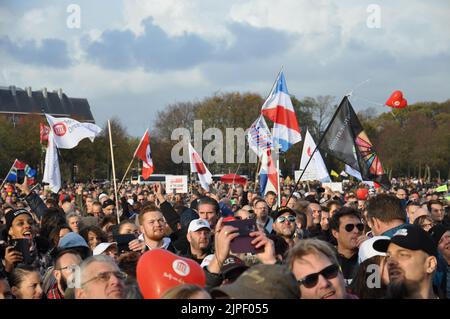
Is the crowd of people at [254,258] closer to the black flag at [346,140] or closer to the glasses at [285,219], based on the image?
the glasses at [285,219]

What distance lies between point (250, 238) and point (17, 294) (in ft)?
6.37

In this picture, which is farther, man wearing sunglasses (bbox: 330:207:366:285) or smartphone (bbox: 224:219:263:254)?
man wearing sunglasses (bbox: 330:207:366:285)

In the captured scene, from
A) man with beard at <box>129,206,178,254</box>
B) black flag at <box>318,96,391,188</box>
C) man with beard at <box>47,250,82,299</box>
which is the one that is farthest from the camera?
black flag at <box>318,96,391,188</box>

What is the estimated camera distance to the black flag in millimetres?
9961

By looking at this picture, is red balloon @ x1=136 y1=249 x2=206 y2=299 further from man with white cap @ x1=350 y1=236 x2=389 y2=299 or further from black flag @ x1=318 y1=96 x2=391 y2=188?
black flag @ x1=318 y1=96 x2=391 y2=188

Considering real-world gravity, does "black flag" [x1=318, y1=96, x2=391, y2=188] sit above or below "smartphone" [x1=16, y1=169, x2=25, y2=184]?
above

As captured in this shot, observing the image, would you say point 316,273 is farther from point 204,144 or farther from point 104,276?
point 204,144

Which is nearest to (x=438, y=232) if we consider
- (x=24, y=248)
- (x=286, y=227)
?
(x=286, y=227)

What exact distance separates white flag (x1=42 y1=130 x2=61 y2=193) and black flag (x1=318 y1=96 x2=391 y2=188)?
667 centimetres

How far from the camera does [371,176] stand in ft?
34.3

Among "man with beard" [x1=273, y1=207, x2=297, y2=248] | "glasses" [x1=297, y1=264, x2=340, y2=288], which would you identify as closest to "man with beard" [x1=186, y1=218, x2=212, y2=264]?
"man with beard" [x1=273, y1=207, x2=297, y2=248]

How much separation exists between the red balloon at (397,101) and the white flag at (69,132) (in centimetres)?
680

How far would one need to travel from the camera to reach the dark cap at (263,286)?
2797 millimetres

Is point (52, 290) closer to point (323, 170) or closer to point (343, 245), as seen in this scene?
point (343, 245)
